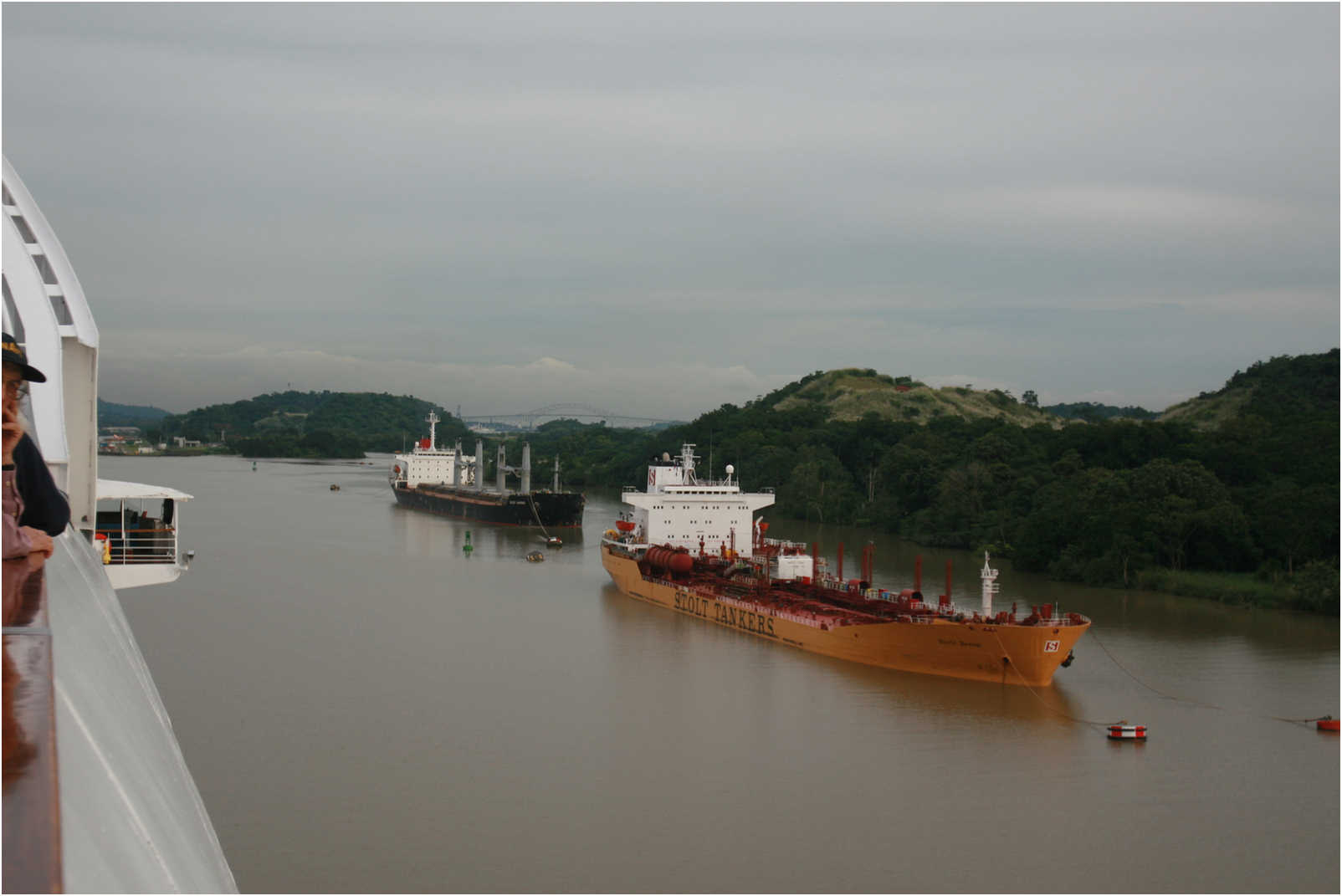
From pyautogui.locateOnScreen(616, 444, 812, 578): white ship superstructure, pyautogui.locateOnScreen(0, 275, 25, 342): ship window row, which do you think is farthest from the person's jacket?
pyautogui.locateOnScreen(616, 444, 812, 578): white ship superstructure

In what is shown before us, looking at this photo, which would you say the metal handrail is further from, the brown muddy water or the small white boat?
the brown muddy water

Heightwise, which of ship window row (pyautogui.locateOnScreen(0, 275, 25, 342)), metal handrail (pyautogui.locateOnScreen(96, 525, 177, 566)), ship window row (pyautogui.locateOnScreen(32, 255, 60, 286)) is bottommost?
metal handrail (pyautogui.locateOnScreen(96, 525, 177, 566))

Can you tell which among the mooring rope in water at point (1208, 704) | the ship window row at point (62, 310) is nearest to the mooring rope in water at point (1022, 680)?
the mooring rope in water at point (1208, 704)

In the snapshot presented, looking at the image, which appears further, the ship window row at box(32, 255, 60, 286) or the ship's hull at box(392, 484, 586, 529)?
the ship's hull at box(392, 484, 586, 529)

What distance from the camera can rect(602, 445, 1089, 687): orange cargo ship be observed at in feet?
51.7

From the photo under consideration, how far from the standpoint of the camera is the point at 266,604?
21391mm

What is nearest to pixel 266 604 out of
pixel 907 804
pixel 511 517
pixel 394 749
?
pixel 394 749

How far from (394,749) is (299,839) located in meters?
2.41

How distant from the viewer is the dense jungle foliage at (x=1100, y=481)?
25.7 meters

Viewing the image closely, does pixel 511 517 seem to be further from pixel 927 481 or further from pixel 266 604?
pixel 266 604

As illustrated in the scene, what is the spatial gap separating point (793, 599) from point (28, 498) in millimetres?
17013

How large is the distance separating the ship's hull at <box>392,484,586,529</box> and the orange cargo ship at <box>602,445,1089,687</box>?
1182 cm

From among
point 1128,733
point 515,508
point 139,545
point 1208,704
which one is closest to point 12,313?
point 139,545

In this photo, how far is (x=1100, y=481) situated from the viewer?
99.0ft
